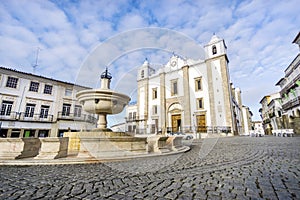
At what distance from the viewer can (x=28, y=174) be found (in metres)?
2.88

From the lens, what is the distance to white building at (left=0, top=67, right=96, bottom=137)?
54.9ft

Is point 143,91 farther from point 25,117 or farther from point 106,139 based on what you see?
point 106,139

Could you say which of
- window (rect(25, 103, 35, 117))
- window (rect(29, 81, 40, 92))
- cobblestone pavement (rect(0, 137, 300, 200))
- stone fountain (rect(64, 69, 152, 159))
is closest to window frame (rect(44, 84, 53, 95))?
window (rect(29, 81, 40, 92))

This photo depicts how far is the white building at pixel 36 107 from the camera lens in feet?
54.9

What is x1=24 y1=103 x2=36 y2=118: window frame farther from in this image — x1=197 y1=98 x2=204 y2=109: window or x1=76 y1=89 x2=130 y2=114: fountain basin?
x1=197 y1=98 x2=204 y2=109: window

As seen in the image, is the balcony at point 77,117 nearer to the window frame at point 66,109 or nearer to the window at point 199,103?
the window frame at point 66,109

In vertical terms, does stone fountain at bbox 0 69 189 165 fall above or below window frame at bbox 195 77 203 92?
below

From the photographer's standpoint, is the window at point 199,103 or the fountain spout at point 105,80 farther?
the window at point 199,103

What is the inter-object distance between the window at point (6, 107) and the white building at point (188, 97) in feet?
54.4

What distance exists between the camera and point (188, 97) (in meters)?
24.1

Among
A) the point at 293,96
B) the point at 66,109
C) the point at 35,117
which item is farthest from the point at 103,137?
the point at 293,96

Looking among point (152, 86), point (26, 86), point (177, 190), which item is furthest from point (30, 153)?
point (152, 86)

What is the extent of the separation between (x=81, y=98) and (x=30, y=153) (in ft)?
7.40

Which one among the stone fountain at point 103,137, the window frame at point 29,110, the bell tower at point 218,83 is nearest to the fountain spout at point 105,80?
the stone fountain at point 103,137
